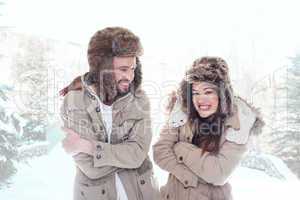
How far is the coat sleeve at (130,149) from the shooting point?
127cm

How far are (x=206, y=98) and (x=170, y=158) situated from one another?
24cm

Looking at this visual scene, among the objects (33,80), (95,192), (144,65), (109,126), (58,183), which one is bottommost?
(58,183)

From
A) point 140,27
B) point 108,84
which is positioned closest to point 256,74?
point 140,27

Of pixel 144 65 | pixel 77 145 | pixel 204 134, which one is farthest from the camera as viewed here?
pixel 144 65

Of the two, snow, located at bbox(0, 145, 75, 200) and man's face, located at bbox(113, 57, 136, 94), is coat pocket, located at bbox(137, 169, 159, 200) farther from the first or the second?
snow, located at bbox(0, 145, 75, 200)

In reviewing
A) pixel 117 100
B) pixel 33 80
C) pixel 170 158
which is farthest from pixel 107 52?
pixel 33 80

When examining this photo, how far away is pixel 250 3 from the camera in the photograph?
9.07ft

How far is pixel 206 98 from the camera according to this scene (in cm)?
140

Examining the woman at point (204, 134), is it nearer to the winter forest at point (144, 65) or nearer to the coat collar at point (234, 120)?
the coat collar at point (234, 120)

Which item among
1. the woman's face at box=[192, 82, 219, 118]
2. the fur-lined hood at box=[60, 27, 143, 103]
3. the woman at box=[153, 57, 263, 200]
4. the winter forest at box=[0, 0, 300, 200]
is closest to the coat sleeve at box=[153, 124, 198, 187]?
the woman at box=[153, 57, 263, 200]

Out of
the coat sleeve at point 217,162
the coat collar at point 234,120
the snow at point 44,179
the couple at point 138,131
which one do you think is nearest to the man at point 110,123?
the couple at point 138,131

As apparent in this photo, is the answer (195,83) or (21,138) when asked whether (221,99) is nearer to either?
(195,83)

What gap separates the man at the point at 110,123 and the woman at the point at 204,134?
0.09m

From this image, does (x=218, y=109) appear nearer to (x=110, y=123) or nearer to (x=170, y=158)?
(x=170, y=158)
